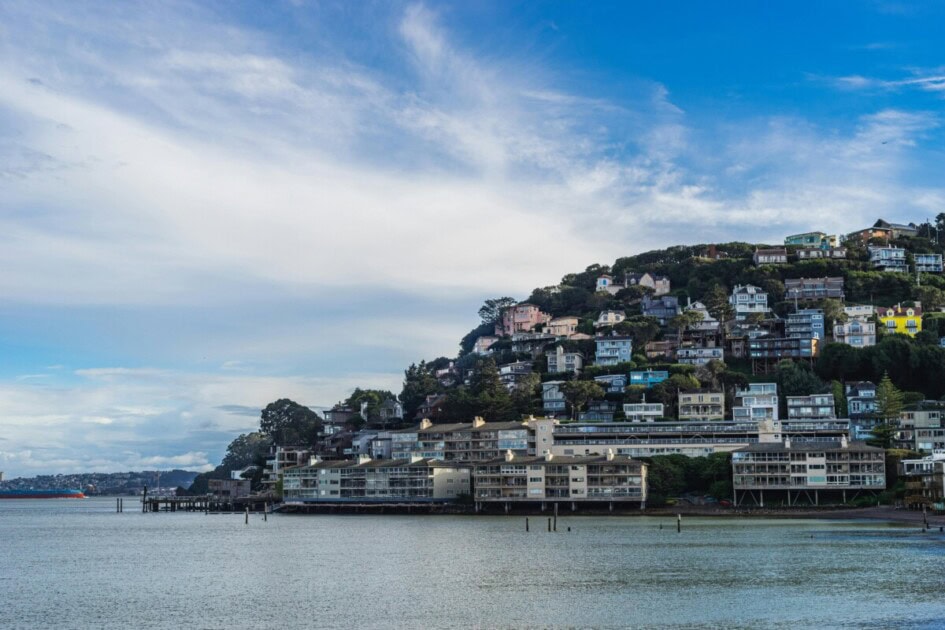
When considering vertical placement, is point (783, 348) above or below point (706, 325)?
below

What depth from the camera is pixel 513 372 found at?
506 ft

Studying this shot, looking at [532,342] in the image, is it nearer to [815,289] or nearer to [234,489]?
[815,289]

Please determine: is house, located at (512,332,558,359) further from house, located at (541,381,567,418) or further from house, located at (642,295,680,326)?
house, located at (541,381,567,418)

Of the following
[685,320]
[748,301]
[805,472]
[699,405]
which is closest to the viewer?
[805,472]

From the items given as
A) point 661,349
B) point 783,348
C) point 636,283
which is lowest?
point 783,348

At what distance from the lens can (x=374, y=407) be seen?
167500 mm

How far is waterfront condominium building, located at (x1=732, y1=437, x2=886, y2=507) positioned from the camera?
10644cm

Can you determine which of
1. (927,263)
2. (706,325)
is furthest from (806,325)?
(927,263)

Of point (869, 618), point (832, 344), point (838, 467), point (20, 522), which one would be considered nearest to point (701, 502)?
point (838, 467)

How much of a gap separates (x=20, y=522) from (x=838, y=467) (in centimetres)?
9990

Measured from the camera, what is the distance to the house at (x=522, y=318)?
593ft

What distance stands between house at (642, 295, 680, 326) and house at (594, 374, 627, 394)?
26.3 metres

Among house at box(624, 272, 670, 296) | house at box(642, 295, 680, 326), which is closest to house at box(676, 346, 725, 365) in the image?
house at box(642, 295, 680, 326)

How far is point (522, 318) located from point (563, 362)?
34.1 metres
